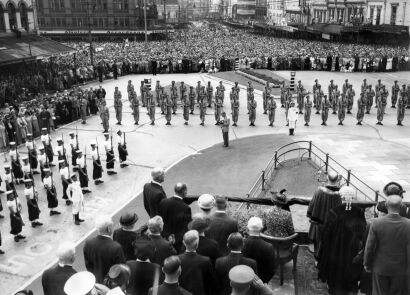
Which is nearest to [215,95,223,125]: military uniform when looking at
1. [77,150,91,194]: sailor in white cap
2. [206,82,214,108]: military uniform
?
[206,82,214,108]: military uniform

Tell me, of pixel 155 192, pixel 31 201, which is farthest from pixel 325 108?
pixel 155 192

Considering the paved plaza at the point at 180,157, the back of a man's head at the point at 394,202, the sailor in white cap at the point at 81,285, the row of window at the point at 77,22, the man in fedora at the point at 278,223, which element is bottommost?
the paved plaza at the point at 180,157

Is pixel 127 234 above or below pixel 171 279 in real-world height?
below

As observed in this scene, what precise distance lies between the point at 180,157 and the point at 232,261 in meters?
12.6

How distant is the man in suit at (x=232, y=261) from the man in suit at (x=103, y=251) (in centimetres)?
153

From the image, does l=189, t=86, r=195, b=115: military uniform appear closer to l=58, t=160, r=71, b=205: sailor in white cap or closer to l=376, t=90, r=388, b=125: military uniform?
l=376, t=90, r=388, b=125: military uniform

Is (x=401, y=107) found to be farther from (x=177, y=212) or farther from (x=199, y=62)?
(x=199, y=62)

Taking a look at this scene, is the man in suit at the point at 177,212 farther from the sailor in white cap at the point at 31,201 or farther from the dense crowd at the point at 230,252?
the sailor in white cap at the point at 31,201

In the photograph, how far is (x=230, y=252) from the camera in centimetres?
642

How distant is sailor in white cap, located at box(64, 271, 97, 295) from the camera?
16.3 feet

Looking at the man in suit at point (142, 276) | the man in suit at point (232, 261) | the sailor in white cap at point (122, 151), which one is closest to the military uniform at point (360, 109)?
the sailor in white cap at point (122, 151)

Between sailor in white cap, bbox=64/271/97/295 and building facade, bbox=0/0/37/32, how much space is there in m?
35.6

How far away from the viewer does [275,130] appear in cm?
2209

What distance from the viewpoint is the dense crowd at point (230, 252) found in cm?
545
